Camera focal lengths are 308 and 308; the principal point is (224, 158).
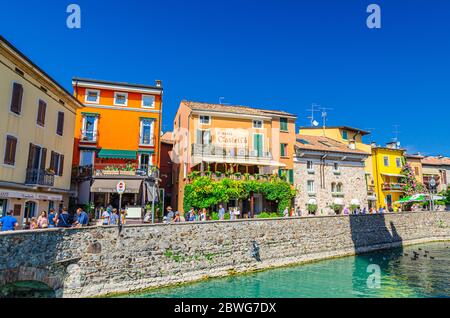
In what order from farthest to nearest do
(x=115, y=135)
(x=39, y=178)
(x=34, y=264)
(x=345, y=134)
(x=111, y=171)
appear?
1. (x=345, y=134)
2. (x=115, y=135)
3. (x=111, y=171)
4. (x=39, y=178)
5. (x=34, y=264)

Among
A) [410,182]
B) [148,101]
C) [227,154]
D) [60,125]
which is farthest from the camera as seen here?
[410,182]

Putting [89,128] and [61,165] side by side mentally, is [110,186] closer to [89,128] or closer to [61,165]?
[61,165]

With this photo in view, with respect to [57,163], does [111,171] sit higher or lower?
lower

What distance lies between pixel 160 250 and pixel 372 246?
1996 cm

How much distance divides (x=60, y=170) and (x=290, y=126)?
73.8 feet

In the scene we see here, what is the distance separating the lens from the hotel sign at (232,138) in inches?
1163

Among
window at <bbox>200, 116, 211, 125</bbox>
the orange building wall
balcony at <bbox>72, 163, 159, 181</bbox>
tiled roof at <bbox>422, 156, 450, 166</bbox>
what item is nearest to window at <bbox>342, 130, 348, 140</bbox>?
tiled roof at <bbox>422, 156, 450, 166</bbox>

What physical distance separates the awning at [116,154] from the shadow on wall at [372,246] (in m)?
19.3

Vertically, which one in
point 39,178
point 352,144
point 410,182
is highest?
point 352,144

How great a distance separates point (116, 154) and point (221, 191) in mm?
9473

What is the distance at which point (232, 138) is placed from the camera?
2988 centimetres

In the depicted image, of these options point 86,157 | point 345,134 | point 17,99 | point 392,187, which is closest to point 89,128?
point 86,157

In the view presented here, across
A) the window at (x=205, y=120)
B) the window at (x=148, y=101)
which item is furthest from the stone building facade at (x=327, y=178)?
the window at (x=148, y=101)

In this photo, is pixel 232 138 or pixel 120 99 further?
pixel 232 138
